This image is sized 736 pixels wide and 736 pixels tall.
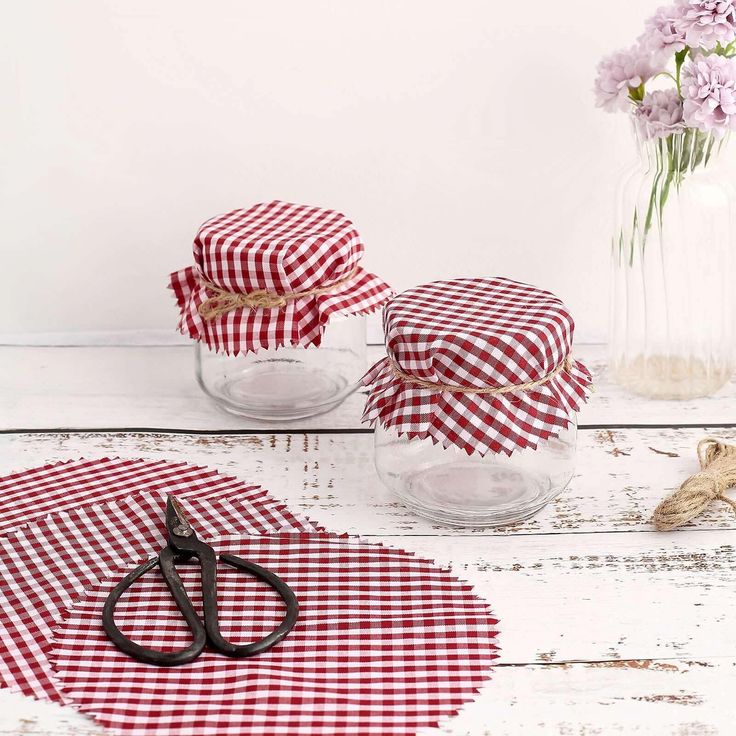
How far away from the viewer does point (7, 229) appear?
1256 millimetres

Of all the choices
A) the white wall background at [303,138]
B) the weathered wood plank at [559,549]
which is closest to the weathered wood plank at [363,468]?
the weathered wood plank at [559,549]

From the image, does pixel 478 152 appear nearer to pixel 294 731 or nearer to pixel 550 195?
pixel 550 195

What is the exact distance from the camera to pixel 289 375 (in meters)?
1.15

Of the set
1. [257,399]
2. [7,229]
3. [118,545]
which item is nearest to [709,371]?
[257,399]

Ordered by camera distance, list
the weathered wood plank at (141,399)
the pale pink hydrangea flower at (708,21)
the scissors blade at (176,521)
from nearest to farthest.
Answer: the scissors blade at (176,521) → the pale pink hydrangea flower at (708,21) → the weathered wood plank at (141,399)

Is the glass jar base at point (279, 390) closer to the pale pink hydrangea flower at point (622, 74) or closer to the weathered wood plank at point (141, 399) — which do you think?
the weathered wood plank at point (141, 399)

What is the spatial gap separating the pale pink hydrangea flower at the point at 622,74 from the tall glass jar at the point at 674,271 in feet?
0.13

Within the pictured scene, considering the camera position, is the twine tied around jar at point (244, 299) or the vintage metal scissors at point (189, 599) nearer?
the vintage metal scissors at point (189, 599)

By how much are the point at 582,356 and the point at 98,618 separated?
0.69 m

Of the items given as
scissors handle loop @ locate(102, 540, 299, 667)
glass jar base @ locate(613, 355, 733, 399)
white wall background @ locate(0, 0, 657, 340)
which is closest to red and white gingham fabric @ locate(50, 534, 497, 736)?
scissors handle loop @ locate(102, 540, 299, 667)

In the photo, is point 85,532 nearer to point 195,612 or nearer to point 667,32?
point 195,612

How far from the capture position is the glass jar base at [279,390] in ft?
3.56

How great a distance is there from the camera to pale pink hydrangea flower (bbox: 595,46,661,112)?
41.1 inches

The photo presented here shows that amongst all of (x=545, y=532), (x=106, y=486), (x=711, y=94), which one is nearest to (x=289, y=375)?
(x=106, y=486)
